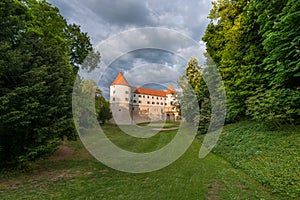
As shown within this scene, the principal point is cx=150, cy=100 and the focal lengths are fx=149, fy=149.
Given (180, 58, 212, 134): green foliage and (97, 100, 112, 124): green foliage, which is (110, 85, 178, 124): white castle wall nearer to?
(97, 100, 112, 124): green foliage

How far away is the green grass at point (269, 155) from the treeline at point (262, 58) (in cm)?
92

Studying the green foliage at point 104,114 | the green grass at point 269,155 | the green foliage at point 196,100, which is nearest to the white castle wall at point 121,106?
the green foliage at point 104,114

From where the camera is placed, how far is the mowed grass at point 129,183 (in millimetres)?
4109

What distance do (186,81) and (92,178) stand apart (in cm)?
1828

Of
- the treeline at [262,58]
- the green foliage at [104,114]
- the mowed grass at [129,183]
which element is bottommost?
the mowed grass at [129,183]

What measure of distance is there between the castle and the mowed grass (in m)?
4.96

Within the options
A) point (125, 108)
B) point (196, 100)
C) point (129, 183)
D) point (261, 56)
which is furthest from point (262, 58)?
point (125, 108)

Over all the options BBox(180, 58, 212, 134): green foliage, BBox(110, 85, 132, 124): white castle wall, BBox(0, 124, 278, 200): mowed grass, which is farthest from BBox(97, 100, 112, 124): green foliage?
BBox(0, 124, 278, 200): mowed grass

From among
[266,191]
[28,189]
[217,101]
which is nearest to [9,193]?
[28,189]

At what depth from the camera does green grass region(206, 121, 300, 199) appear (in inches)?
167

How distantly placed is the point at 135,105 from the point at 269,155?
23331 mm

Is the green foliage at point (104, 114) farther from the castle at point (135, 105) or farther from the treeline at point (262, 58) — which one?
the treeline at point (262, 58)

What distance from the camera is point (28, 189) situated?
14.9 ft

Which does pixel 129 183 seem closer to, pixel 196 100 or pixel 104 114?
pixel 196 100
